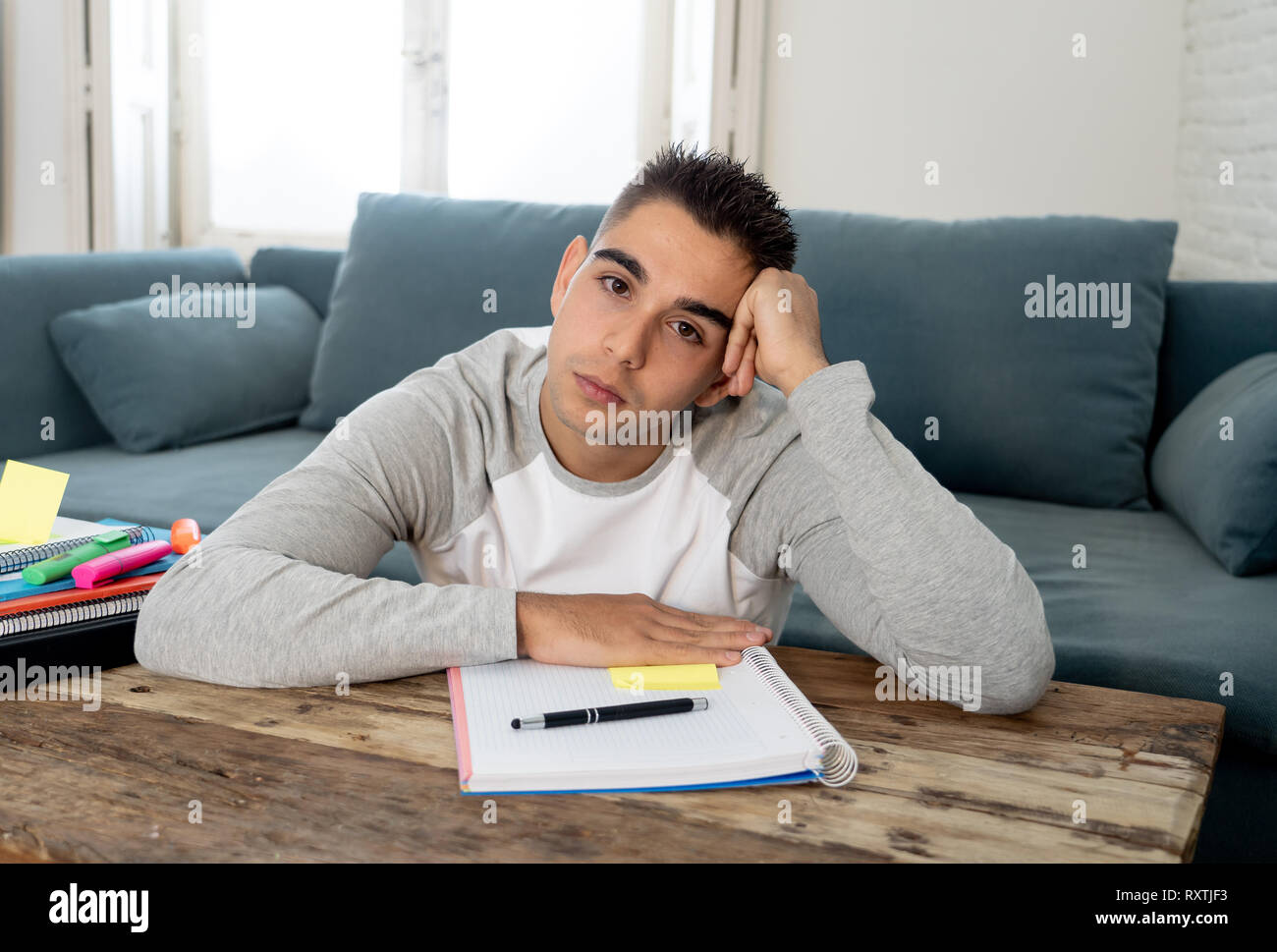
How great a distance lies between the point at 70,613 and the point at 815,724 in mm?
609

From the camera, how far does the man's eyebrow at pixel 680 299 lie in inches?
44.3

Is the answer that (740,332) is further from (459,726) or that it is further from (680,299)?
(459,726)

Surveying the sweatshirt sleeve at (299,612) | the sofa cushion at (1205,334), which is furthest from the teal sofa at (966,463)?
the sweatshirt sleeve at (299,612)

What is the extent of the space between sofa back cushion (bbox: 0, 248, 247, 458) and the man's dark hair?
1630 mm

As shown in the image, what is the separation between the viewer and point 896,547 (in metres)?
0.98

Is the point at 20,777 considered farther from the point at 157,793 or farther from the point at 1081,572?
the point at 1081,572

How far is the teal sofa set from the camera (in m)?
1.38

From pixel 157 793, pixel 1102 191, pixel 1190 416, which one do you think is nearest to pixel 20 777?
pixel 157 793

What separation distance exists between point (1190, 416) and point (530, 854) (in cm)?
173

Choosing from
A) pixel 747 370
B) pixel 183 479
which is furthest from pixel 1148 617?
pixel 183 479

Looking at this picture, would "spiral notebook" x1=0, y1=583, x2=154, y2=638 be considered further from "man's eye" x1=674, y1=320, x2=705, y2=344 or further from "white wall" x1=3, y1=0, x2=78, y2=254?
"white wall" x1=3, y1=0, x2=78, y2=254

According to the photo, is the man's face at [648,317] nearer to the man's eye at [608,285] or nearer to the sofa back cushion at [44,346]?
the man's eye at [608,285]

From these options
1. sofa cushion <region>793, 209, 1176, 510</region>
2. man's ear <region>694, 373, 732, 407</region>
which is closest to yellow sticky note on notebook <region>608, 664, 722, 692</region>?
man's ear <region>694, 373, 732, 407</region>

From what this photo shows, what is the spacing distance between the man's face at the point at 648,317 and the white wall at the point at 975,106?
2.08m
